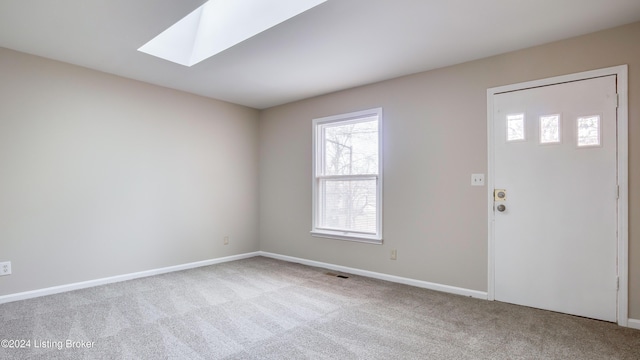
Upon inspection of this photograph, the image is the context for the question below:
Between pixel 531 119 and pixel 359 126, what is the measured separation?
1.94m

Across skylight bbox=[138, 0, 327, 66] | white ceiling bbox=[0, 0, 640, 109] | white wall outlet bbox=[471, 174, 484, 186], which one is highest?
skylight bbox=[138, 0, 327, 66]

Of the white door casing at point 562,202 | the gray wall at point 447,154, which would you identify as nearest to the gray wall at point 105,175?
the gray wall at point 447,154

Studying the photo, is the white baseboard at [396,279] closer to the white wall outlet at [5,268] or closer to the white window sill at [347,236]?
the white window sill at [347,236]

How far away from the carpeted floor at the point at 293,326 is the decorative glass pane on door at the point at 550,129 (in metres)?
1.55

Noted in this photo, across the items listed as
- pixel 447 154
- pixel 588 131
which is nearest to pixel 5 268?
pixel 447 154

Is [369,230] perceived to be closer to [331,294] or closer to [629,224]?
[331,294]

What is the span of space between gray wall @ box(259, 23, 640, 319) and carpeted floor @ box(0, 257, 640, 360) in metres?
0.40

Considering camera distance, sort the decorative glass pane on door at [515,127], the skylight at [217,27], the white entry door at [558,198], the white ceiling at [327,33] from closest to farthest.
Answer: the white ceiling at [327,33] → the skylight at [217,27] → the white entry door at [558,198] → the decorative glass pane on door at [515,127]

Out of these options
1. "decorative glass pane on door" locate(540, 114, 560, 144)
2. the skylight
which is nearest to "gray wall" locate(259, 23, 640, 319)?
"decorative glass pane on door" locate(540, 114, 560, 144)

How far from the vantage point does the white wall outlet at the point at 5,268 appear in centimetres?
305

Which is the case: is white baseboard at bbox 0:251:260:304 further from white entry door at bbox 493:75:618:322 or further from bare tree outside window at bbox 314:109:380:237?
white entry door at bbox 493:75:618:322

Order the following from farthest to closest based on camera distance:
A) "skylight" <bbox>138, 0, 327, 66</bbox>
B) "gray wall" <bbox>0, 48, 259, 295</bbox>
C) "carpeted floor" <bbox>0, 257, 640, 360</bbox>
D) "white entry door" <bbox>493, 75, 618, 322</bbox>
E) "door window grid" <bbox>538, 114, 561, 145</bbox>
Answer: "gray wall" <bbox>0, 48, 259, 295</bbox> < "door window grid" <bbox>538, 114, 561, 145</bbox> < "white entry door" <bbox>493, 75, 618, 322</bbox> < "skylight" <bbox>138, 0, 327, 66</bbox> < "carpeted floor" <bbox>0, 257, 640, 360</bbox>

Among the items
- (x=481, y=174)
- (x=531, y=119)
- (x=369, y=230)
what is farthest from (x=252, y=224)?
(x=531, y=119)

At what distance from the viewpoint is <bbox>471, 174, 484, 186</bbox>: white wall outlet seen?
3.24 m
